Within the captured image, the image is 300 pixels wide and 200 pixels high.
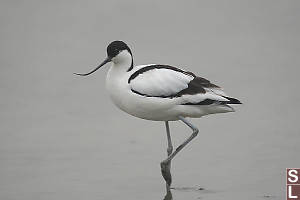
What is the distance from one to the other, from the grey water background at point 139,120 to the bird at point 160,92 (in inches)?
36.0

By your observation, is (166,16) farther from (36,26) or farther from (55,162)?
(55,162)

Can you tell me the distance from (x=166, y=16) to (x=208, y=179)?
23.8 ft

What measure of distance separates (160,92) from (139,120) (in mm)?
3088

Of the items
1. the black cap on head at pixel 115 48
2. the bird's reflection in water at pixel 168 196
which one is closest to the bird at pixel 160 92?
the black cap on head at pixel 115 48

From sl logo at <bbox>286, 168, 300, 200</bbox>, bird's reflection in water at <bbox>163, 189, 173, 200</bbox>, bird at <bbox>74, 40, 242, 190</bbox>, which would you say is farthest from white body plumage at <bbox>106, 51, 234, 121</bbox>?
sl logo at <bbox>286, 168, 300, 200</bbox>

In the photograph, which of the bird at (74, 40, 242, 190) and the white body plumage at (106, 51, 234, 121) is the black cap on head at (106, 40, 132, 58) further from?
the white body plumage at (106, 51, 234, 121)

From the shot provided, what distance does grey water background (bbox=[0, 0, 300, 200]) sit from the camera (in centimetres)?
991

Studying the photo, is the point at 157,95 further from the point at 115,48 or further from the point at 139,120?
the point at 139,120

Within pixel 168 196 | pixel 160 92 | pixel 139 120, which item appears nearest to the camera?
pixel 160 92

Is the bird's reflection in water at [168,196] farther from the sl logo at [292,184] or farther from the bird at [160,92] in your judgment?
the sl logo at [292,184]

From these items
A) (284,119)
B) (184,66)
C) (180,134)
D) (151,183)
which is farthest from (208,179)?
(184,66)

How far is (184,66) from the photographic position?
14.3 metres

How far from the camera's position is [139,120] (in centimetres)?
1240

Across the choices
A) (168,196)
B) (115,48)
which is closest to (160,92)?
(115,48)
